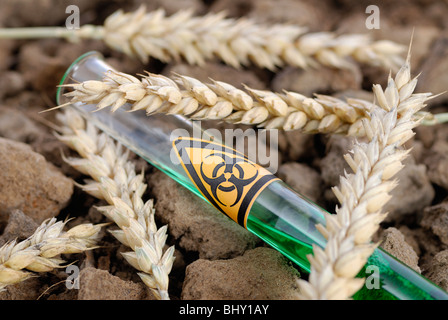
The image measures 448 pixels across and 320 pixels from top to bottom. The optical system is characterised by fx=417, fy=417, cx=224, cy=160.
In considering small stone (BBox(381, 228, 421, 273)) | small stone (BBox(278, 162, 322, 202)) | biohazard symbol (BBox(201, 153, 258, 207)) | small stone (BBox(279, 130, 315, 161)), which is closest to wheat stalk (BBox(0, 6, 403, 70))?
small stone (BBox(279, 130, 315, 161))

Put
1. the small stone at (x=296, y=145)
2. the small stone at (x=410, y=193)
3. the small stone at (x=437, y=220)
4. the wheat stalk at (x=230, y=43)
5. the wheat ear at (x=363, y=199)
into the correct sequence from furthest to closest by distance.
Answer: the wheat stalk at (x=230, y=43) < the small stone at (x=296, y=145) < the small stone at (x=410, y=193) < the small stone at (x=437, y=220) < the wheat ear at (x=363, y=199)

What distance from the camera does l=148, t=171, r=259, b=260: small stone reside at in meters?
1.26

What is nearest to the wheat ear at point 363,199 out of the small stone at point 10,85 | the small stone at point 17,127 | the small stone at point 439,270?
the small stone at point 439,270

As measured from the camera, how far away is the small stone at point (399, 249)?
46.3 inches

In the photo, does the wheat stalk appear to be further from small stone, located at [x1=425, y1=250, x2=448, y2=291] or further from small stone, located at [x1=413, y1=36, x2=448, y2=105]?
Result: small stone, located at [x1=425, y1=250, x2=448, y2=291]

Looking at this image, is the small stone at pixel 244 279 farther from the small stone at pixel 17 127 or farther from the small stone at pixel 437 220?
the small stone at pixel 17 127

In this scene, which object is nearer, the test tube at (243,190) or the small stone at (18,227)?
the test tube at (243,190)

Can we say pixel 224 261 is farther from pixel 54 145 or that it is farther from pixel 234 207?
pixel 54 145

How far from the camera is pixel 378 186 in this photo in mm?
1003

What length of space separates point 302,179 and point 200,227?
1.31ft

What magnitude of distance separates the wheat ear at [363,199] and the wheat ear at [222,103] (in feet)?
0.15

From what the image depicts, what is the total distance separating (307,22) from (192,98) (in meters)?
0.94

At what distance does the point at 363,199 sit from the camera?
1.00 m
